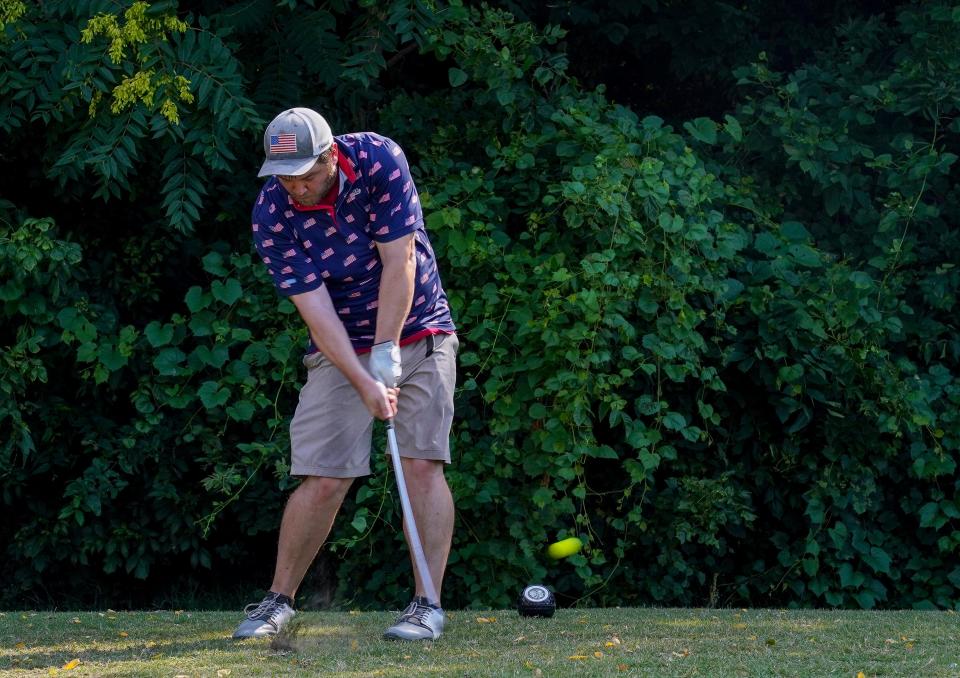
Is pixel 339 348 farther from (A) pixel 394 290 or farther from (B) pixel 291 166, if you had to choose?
(B) pixel 291 166

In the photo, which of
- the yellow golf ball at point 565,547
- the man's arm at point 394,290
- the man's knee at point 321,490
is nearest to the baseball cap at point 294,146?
the man's arm at point 394,290

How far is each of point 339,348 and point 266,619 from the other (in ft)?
2.82

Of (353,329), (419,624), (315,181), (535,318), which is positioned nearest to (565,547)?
(535,318)

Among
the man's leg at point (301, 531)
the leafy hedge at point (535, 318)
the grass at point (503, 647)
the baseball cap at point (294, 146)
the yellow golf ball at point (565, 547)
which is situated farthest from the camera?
the leafy hedge at point (535, 318)

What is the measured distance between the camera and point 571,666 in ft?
11.1

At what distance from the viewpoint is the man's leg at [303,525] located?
13.0 ft

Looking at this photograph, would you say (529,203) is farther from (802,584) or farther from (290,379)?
(802,584)

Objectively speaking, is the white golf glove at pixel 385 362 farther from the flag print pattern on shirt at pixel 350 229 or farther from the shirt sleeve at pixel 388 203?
the shirt sleeve at pixel 388 203

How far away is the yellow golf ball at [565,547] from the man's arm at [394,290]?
78.7 inches

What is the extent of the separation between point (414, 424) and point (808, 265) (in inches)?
110

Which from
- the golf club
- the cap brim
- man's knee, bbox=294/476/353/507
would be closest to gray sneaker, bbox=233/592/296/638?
man's knee, bbox=294/476/353/507

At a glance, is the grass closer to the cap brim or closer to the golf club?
the golf club

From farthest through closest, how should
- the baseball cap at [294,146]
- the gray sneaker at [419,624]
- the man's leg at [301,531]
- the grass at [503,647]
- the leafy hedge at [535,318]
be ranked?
the leafy hedge at [535,318]
the man's leg at [301,531]
the gray sneaker at [419,624]
the baseball cap at [294,146]
the grass at [503,647]

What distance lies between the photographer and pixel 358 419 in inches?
159
